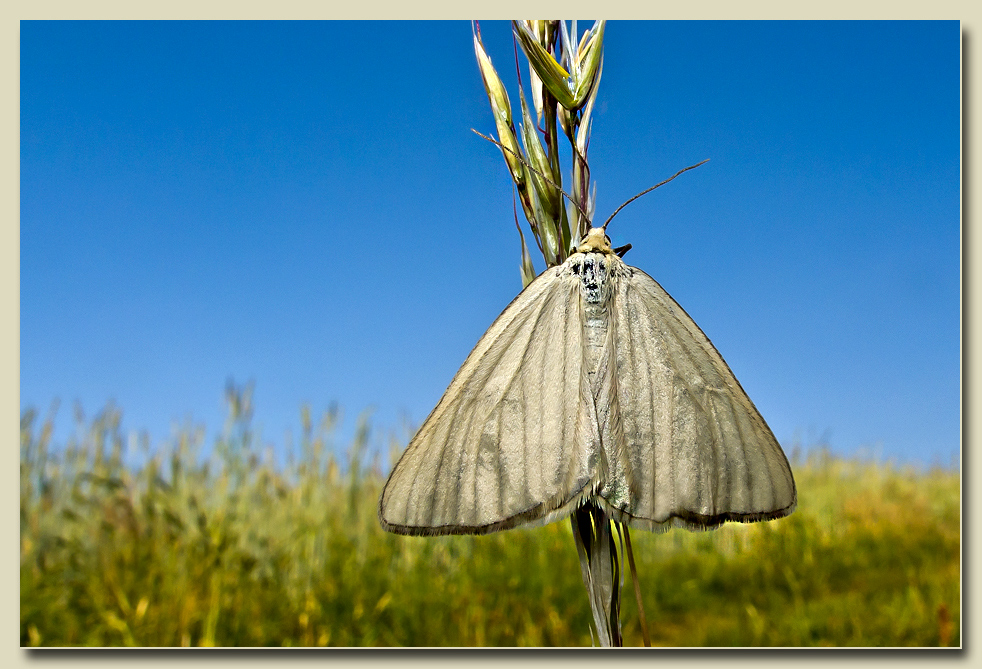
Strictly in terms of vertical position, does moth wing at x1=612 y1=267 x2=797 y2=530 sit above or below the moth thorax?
below

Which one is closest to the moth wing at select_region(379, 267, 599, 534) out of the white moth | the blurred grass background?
the white moth

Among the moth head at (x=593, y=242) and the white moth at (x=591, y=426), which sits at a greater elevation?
the moth head at (x=593, y=242)

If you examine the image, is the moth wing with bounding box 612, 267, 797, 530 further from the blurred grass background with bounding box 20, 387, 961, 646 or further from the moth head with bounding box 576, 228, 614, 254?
the blurred grass background with bounding box 20, 387, 961, 646

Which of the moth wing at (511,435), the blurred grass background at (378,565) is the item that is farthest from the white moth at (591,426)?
the blurred grass background at (378,565)

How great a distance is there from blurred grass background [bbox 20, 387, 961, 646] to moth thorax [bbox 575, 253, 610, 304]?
36.9 inches

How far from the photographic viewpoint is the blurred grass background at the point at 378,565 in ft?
4.62

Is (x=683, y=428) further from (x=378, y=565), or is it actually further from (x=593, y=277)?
(x=378, y=565)

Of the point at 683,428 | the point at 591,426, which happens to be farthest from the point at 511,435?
the point at 683,428

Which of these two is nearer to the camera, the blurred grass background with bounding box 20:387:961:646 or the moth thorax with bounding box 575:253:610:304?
the moth thorax with bounding box 575:253:610:304

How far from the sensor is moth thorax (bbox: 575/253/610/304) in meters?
0.89

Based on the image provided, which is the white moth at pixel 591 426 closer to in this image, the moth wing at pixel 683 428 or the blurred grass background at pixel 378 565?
the moth wing at pixel 683 428

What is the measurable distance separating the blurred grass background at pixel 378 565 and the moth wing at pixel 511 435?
86 centimetres

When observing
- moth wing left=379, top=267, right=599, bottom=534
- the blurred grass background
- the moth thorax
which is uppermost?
the moth thorax
